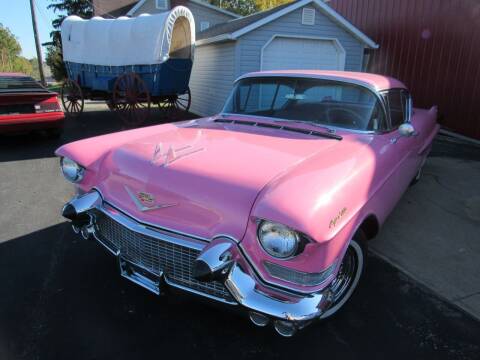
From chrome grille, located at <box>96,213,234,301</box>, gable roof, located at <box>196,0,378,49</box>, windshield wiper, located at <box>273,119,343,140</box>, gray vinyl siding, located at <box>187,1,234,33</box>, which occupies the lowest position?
chrome grille, located at <box>96,213,234,301</box>

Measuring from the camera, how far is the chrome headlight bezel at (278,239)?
71.8 inches

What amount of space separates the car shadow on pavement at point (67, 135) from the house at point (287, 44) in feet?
7.46

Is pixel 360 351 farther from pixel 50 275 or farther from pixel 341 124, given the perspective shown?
pixel 50 275

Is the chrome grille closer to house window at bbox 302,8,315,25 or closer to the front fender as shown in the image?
the front fender

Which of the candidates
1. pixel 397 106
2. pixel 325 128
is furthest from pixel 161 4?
pixel 325 128

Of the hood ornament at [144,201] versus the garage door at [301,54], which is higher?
the garage door at [301,54]

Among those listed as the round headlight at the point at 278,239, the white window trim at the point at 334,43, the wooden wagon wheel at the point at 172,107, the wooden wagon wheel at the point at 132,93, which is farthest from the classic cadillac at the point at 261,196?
the wooden wagon wheel at the point at 172,107

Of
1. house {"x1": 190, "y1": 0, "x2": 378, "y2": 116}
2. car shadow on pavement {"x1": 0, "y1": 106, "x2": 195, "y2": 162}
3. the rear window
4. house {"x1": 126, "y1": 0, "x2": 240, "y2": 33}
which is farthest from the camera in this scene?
house {"x1": 126, "y1": 0, "x2": 240, "y2": 33}

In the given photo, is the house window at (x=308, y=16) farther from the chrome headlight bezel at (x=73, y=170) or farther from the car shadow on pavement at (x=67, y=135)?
the chrome headlight bezel at (x=73, y=170)

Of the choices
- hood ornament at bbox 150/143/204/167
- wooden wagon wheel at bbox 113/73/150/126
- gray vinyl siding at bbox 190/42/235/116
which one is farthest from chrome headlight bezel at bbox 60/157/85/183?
gray vinyl siding at bbox 190/42/235/116

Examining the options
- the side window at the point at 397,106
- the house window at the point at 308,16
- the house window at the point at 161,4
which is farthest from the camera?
the house window at the point at 161,4

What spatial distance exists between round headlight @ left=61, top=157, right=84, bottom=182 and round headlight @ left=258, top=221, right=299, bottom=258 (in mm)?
1603

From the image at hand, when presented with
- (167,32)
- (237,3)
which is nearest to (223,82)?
(167,32)

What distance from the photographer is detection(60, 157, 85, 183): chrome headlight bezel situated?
2.77m
